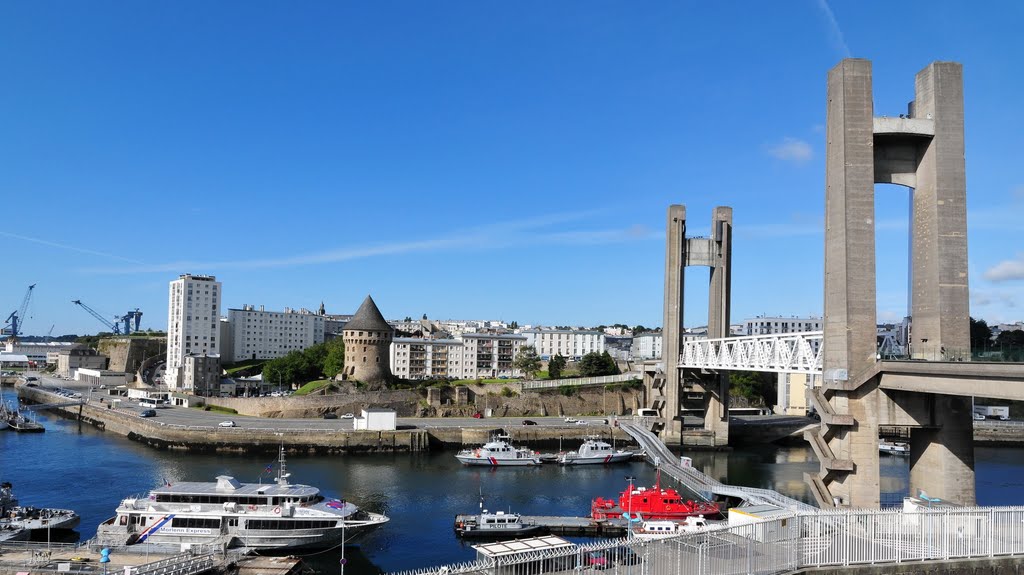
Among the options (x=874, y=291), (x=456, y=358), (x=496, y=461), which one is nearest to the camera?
(x=874, y=291)

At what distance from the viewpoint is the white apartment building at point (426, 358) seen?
9531 cm

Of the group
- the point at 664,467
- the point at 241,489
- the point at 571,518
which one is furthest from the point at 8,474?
the point at 664,467

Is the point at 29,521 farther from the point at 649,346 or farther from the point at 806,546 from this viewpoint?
the point at 649,346

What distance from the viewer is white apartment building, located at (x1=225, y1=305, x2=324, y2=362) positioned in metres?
125

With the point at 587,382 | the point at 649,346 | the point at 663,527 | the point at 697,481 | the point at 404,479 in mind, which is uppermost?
the point at 649,346

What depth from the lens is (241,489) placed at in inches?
1144

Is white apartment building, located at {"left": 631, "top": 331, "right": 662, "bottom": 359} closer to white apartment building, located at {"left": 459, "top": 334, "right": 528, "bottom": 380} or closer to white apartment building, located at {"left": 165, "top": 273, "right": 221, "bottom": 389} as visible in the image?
white apartment building, located at {"left": 459, "top": 334, "right": 528, "bottom": 380}

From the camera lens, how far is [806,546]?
1678cm

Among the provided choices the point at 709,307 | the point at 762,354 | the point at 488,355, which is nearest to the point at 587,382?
the point at 709,307

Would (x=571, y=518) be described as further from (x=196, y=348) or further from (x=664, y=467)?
(x=196, y=348)

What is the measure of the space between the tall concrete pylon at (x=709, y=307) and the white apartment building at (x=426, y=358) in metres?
40.6

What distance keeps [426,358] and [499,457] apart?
166 feet

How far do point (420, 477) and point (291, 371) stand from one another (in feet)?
158

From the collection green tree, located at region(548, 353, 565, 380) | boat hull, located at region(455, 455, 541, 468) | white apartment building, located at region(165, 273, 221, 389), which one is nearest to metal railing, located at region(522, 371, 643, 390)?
green tree, located at region(548, 353, 565, 380)
